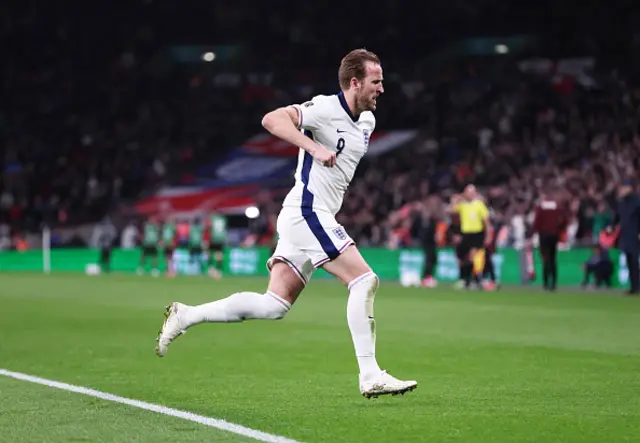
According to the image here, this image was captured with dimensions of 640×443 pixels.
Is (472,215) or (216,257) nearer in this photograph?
(472,215)

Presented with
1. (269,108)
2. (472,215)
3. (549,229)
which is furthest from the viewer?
(269,108)

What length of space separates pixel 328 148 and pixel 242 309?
125 centimetres

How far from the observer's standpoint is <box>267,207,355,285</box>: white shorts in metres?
8.30

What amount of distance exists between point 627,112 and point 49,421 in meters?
30.6

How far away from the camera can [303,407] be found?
8305 mm

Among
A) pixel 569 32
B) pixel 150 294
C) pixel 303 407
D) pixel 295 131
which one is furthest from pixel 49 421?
pixel 569 32

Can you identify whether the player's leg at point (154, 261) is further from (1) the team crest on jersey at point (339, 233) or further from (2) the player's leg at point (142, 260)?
(1) the team crest on jersey at point (339, 233)

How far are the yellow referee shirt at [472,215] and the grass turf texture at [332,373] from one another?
534 cm

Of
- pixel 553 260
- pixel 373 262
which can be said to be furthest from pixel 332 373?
pixel 373 262

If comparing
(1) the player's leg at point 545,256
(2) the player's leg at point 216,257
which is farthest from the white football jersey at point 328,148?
(2) the player's leg at point 216,257

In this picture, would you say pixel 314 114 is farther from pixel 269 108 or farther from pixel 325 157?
Result: pixel 269 108

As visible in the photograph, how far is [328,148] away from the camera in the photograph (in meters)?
8.41

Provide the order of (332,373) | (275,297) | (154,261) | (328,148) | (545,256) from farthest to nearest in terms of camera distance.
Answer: (154,261), (545,256), (332,373), (275,297), (328,148)

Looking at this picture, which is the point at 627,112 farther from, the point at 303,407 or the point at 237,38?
the point at 303,407
